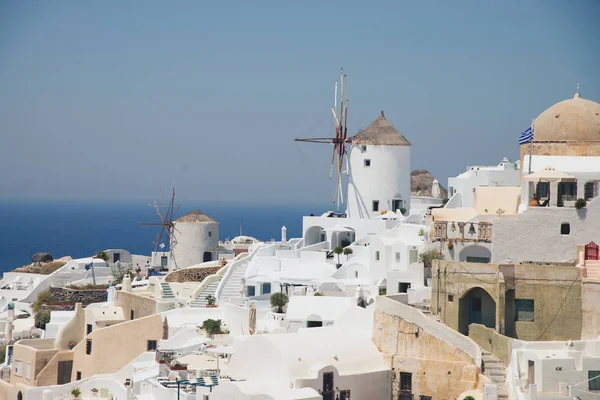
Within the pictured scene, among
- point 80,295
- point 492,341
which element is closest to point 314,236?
point 80,295

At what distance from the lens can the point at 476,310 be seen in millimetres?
33344

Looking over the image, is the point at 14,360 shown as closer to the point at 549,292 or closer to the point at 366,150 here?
the point at 366,150

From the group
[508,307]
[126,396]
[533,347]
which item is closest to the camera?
[533,347]

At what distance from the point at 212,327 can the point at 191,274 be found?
436 inches

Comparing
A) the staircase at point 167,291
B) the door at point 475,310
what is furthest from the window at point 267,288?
the door at point 475,310

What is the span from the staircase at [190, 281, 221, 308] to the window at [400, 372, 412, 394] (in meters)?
12.9

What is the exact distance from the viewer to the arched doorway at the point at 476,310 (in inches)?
1299

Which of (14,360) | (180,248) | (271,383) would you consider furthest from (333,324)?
(180,248)

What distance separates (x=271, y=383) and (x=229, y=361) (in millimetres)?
2624

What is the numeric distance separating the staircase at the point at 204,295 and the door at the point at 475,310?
13163 mm

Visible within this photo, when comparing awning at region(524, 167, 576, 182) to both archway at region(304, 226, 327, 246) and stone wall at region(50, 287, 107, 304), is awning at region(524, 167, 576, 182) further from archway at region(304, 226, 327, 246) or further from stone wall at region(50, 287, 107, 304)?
stone wall at region(50, 287, 107, 304)

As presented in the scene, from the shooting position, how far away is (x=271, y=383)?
30891 millimetres

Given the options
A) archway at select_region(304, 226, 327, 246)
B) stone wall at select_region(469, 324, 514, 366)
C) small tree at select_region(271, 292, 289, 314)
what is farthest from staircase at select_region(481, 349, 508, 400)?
archway at select_region(304, 226, 327, 246)

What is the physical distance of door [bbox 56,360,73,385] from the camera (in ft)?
136
